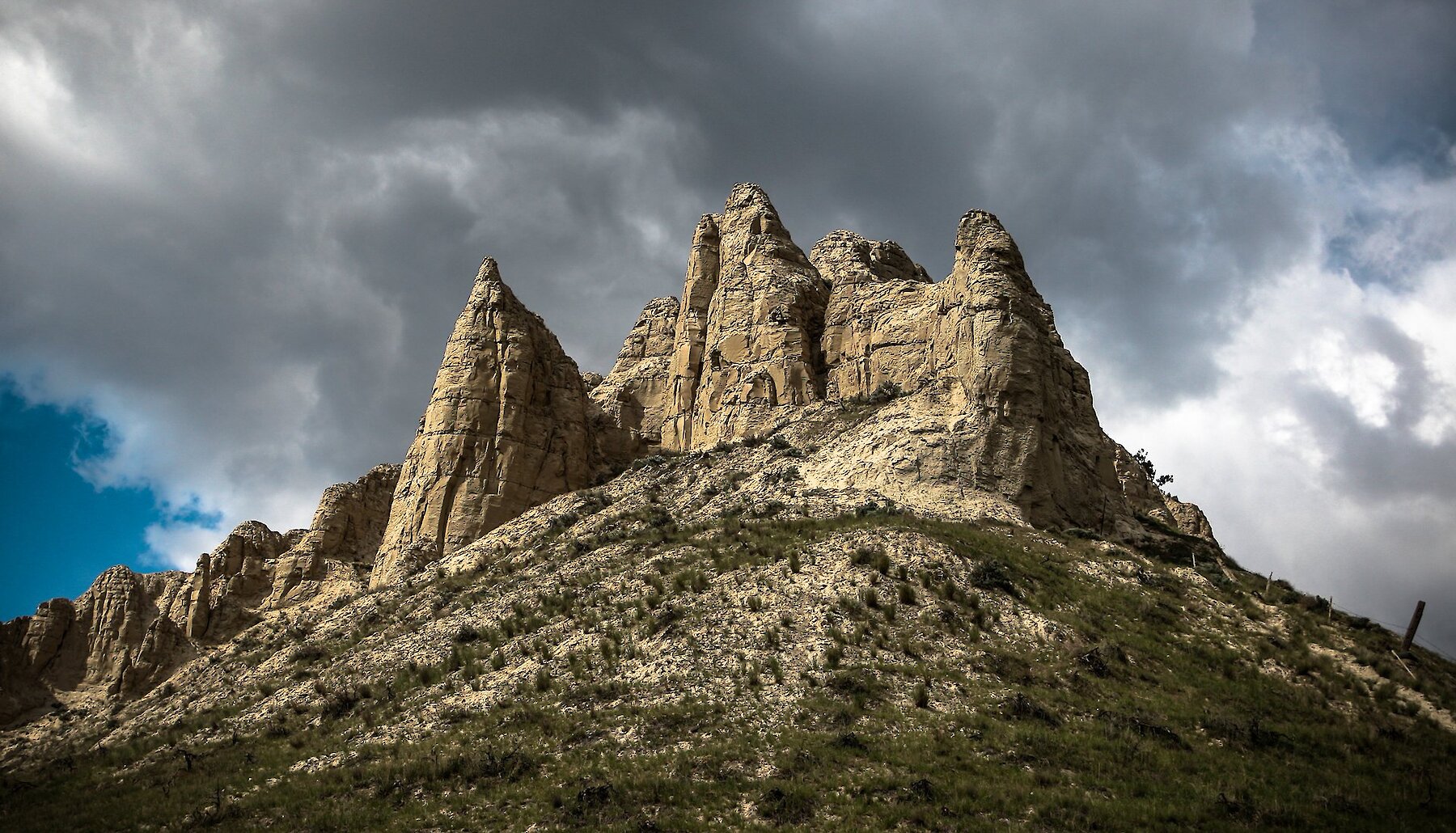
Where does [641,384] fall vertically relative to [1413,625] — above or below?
above

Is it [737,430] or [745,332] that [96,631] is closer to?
[737,430]

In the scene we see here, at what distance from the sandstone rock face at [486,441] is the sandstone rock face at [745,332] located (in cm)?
875

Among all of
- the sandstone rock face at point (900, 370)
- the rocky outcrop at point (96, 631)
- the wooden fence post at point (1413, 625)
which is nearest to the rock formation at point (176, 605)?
A: the rocky outcrop at point (96, 631)

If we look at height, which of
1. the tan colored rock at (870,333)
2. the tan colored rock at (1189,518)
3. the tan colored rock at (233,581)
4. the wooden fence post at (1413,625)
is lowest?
the tan colored rock at (233,581)

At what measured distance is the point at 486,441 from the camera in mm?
52938

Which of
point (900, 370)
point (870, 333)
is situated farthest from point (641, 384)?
point (900, 370)

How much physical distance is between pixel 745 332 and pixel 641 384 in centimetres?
1761

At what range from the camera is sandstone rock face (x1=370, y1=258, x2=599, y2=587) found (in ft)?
167

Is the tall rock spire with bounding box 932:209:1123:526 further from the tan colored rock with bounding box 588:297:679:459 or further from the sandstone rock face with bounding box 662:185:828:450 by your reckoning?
the tan colored rock with bounding box 588:297:679:459

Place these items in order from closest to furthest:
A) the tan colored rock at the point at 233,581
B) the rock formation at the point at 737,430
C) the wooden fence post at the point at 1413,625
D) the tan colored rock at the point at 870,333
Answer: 1. the wooden fence post at the point at 1413,625
2. the rock formation at the point at 737,430
3. the tan colored rock at the point at 870,333
4. the tan colored rock at the point at 233,581

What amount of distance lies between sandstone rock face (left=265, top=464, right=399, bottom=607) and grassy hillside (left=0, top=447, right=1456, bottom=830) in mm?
17129

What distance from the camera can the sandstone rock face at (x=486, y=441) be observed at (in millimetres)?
50938

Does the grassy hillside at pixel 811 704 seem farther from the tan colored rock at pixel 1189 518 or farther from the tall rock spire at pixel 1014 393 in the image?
the tan colored rock at pixel 1189 518

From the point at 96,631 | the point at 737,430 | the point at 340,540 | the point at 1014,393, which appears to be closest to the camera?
the point at 1014,393
